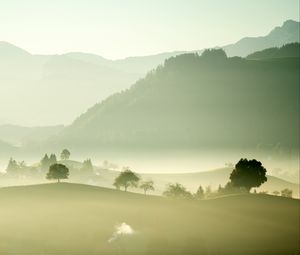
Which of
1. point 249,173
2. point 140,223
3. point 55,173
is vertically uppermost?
point 55,173

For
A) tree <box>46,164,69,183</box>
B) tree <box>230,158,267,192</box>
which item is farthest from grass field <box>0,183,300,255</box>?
tree <box>46,164,69,183</box>

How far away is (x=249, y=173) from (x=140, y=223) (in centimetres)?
3820

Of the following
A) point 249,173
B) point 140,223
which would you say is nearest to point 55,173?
point 140,223

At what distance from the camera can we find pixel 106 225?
10119cm

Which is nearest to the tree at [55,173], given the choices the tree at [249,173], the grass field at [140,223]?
the grass field at [140,223]

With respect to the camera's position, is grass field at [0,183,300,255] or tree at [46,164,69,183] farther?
tree at [46,164,69,183]

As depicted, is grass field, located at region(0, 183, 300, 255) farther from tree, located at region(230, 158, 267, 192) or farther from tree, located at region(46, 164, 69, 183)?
tree, located at region(46, 164, 69, 183)

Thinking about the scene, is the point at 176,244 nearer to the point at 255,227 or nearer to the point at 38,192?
the point at 255,227

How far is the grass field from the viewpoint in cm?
9062

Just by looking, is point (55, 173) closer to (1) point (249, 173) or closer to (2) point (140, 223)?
(2) point (140, 223)

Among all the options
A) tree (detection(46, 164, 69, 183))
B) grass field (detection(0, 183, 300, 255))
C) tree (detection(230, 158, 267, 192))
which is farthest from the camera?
tree (detection(46, 164, 69, 183))

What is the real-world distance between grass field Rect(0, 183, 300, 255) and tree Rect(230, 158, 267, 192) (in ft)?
21.2

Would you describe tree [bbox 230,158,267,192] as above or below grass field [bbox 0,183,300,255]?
above

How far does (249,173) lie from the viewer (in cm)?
12988
